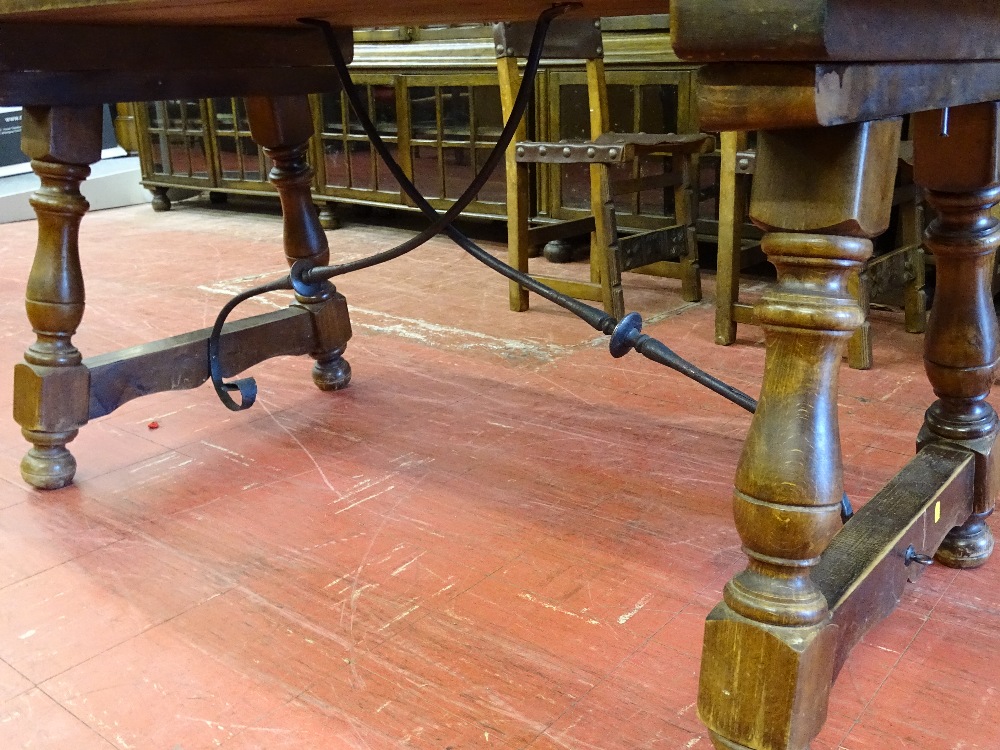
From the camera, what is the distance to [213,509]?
5.37ft

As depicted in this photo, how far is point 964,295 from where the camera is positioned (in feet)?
4.17

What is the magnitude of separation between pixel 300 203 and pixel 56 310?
60 cm

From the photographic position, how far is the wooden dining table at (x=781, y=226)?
746 mm

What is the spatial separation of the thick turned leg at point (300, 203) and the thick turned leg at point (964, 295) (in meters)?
1.27

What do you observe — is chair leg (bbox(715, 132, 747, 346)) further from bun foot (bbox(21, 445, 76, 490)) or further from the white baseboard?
the white baseboard

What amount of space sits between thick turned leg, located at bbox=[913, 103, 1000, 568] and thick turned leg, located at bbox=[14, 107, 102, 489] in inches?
51.5

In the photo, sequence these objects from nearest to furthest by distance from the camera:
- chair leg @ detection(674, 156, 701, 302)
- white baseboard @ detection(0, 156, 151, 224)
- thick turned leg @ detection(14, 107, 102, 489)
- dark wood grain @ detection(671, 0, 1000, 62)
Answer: dark wood grain @ detection(671, 0, 1000, 62), thick turned leg @ detection(14, 107, 102, 489), chair leg @ detection(674, 156, 701, 302), white baseboard @ detection(0, 156, 151, 224)

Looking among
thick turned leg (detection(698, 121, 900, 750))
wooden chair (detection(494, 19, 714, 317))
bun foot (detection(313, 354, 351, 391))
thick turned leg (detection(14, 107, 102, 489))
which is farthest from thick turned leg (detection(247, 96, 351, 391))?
thick turned leg (detection(698, 121, 900, 750))

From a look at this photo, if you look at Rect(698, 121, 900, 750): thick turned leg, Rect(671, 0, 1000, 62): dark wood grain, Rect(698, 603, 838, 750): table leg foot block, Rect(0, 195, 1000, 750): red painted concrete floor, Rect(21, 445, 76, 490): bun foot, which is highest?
Rect(671, 0, 1000, 62): dark wood grain

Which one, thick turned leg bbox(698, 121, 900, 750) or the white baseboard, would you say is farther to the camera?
the white baseboard

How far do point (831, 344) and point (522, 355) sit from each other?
170 cm

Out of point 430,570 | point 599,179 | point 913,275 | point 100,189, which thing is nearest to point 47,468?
point 430,570

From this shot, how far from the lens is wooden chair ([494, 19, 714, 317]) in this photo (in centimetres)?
271

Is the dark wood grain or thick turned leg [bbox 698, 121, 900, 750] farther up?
the dark wood grain
